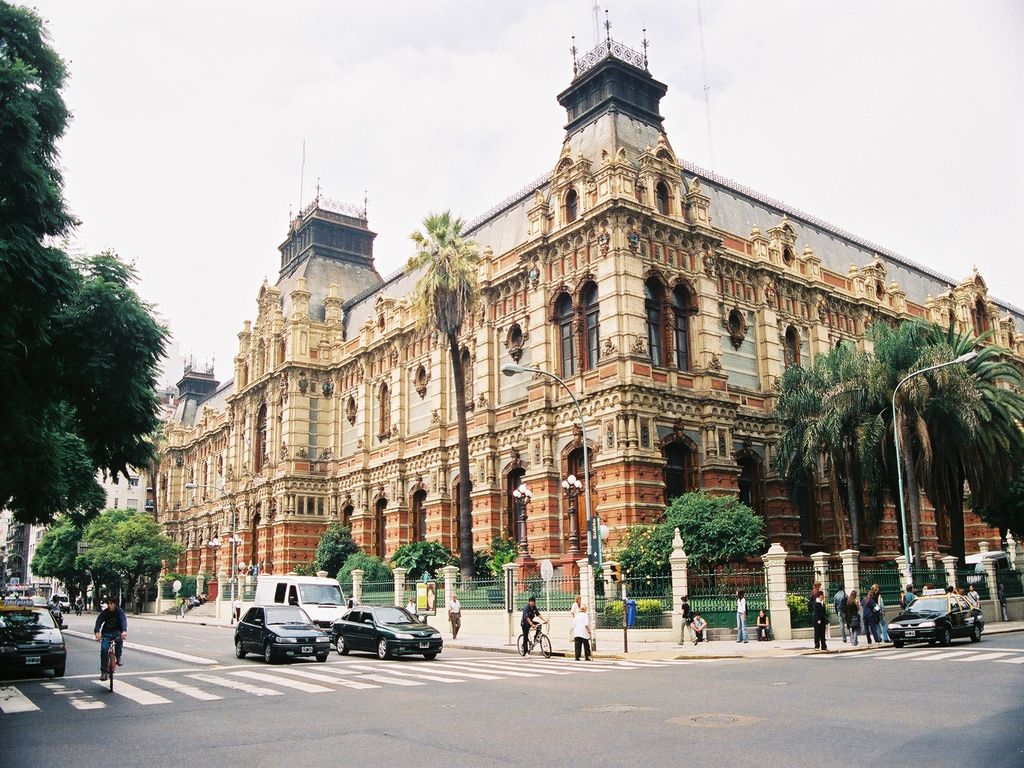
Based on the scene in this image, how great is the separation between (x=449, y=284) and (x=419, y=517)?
15.7 m

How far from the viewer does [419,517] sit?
50375 mm

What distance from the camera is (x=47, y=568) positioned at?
88.1 m

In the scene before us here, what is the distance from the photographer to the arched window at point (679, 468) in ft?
124

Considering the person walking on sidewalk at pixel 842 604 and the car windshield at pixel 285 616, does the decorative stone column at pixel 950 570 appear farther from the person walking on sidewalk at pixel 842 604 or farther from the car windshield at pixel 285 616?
the car windshield at pixel 285 616

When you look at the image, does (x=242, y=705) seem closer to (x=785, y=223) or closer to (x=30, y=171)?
(x=30, y=171)

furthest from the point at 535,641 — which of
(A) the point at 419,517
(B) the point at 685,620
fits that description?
(A) the point at 419,517

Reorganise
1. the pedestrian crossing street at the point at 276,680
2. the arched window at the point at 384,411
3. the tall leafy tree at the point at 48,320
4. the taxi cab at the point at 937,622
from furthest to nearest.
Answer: the arched window at the point at 384,411
the taxi cab at the point at 937,622
the pedestrian crossing street at the point at 276,680
the tall leafy tree at the point at 48,320

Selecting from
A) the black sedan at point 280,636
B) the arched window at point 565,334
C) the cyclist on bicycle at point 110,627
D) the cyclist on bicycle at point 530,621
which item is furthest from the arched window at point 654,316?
the cyclist on bicycle at point 110,627

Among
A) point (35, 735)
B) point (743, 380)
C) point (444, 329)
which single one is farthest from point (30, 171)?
point (743, 380)

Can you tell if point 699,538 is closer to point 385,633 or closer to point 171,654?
point 385,633

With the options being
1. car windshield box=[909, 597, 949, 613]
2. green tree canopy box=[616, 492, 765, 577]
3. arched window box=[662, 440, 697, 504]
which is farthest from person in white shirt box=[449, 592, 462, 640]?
car windshield box=[909, 597, 949, 613]

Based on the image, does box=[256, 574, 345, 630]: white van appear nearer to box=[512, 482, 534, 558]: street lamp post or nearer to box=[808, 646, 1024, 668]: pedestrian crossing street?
box=[512, 482, 534, 558]: street lamp post

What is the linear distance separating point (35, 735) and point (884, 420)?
33.5 m

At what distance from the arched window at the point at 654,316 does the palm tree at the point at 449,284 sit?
7.51 m
